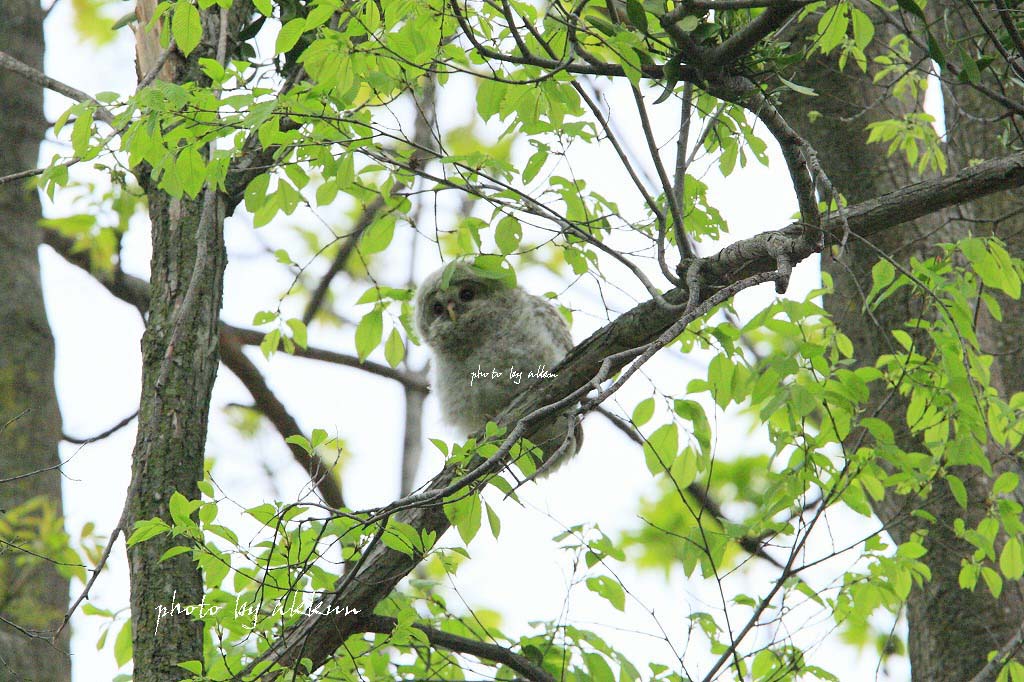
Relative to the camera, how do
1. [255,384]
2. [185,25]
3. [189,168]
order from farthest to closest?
→ [255,384] → [189,168] → [185,25]

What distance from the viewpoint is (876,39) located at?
193 inches

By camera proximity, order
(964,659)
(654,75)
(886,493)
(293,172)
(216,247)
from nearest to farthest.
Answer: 1. (654,75)
2. (293,172)
3. (216,247)
4. (964,659)
5. (886,493)

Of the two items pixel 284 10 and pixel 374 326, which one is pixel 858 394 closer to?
pixel 374 326

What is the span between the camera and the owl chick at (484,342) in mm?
4598

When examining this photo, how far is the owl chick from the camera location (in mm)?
4598

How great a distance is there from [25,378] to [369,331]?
82.3 inches

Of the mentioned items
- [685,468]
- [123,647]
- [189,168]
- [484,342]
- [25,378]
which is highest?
[25,378]

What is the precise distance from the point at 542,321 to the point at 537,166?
4.76ft

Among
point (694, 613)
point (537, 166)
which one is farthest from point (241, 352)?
point (694, 613)

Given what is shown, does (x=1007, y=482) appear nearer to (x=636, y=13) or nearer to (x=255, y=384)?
(x=636, y=13)

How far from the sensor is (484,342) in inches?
189

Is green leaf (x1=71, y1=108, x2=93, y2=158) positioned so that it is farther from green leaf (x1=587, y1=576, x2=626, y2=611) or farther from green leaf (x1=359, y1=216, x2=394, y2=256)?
green leaf (x1=587, y1=576, x2=626, y2=611)

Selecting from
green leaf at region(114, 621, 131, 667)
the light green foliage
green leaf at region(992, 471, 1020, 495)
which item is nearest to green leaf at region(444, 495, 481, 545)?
the light green foliage

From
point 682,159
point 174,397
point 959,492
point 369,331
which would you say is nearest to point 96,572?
point 174,397
